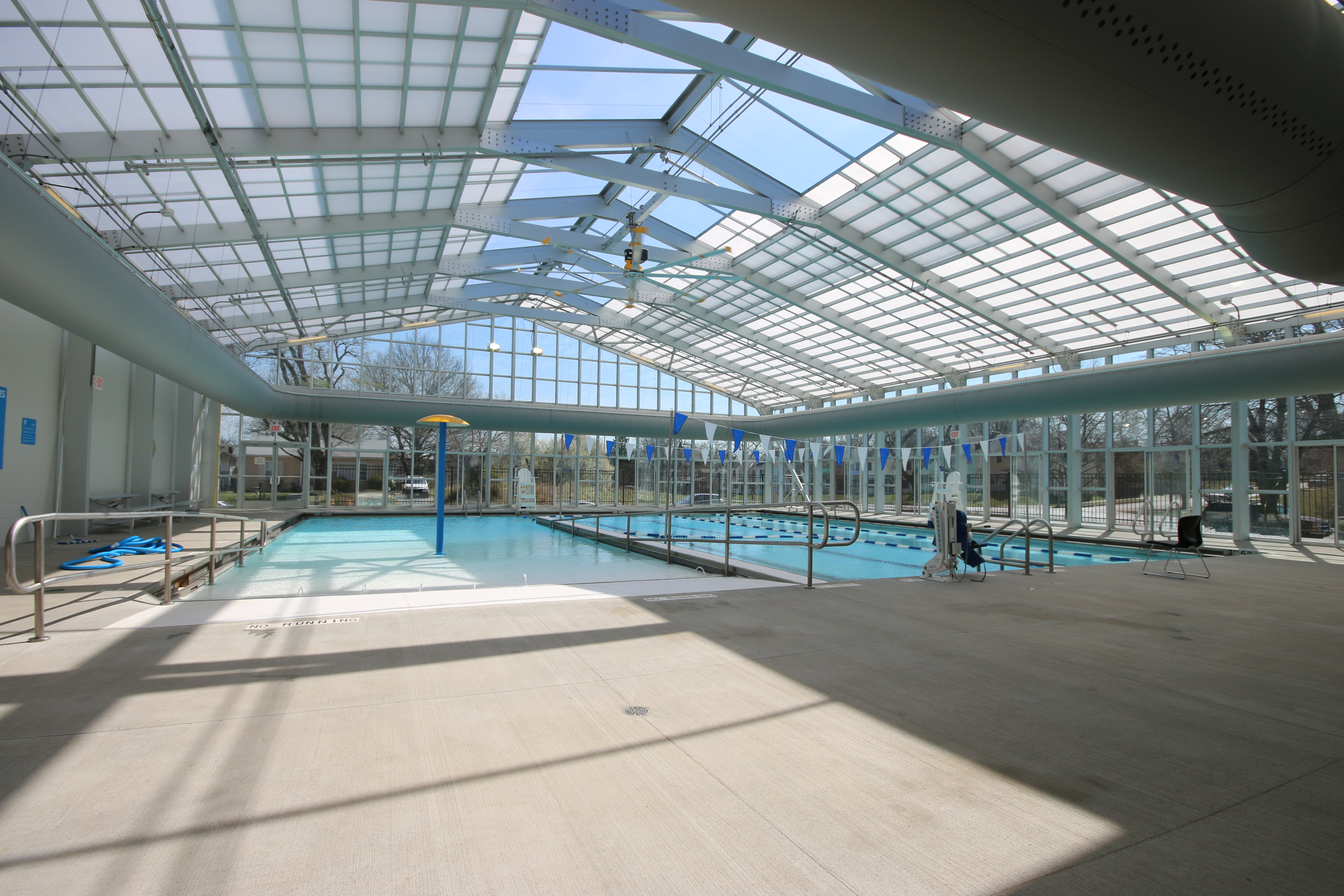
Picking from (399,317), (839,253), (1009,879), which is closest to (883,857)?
(1009,879)

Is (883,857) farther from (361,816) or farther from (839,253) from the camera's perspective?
(839,253)

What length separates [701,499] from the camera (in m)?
29.0

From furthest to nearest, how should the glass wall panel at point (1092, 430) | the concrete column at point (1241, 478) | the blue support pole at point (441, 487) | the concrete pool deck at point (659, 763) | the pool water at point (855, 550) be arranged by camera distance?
the glass wall panel at point (1092, 430) → the concrete column at point (1241, 478) → the blue support pole at point (441, 487) → the pool water at point (855, 550) → the concrete pool deck at point (659, 763)

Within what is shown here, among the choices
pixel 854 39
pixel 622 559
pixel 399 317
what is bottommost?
pixel 622 559

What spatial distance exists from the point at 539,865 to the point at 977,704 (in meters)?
2.36

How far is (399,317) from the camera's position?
22016mm

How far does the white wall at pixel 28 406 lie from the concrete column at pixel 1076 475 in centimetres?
2172

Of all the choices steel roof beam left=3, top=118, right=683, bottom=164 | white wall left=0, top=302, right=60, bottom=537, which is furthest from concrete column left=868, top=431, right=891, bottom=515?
white wall left=0, top=302, right=60, bottom=537

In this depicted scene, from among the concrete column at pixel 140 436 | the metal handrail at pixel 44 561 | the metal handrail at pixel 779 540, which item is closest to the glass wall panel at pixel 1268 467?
the metal handrail at pixel 779 540

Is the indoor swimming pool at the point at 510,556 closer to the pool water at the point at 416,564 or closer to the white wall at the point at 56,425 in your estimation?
the pool water at the point at 416,564

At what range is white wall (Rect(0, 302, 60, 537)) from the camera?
9.05 meters

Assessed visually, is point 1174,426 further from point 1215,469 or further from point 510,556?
point 510,556

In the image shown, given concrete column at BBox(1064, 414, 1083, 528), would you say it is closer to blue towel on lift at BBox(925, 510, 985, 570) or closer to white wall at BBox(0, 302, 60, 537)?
blue towel on lift at BBox(925, 510, 985, 570)

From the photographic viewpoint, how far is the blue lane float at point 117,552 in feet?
23.5
